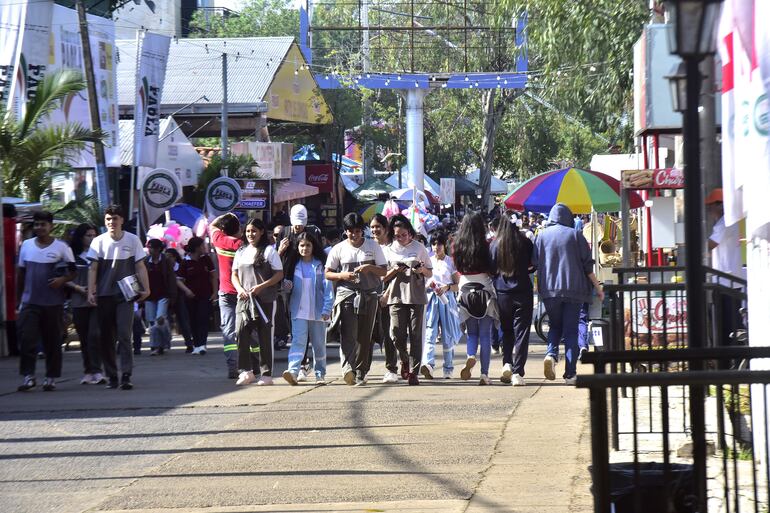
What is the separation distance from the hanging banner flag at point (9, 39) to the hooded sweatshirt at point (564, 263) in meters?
14.4

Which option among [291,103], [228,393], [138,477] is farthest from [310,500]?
[291,103]

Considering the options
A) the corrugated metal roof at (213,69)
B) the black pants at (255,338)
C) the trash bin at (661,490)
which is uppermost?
the corrugated metal roof at (213,69)

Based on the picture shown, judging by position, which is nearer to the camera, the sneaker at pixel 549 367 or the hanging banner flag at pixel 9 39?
the sneaker at pixel 549 367

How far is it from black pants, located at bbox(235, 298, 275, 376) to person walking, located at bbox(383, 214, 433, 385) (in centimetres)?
131

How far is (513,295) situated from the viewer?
496 inches

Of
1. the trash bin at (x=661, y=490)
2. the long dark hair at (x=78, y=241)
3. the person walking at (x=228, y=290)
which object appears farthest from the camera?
the long dark hair at (x=78, y=241)

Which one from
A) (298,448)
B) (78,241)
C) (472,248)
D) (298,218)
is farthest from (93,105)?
(298,448)

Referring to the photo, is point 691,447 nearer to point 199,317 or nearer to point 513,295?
point 513,295

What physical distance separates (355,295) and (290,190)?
28187mm

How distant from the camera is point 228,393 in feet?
40.6

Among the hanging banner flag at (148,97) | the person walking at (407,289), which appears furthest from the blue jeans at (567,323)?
the hanging banner flag at (148,97)

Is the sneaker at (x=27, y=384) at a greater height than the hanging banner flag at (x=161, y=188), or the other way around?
the hanging banner flag at (x=161, y=188)

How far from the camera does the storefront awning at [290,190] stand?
39.3m

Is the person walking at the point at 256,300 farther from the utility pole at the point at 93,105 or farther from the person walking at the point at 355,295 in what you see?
the utility pole at the point at 93,105
